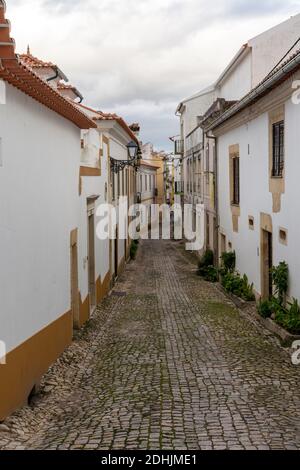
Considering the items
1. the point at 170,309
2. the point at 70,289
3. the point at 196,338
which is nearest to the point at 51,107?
the point at 70,289

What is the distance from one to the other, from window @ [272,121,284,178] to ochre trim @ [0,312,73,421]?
490 centimetres

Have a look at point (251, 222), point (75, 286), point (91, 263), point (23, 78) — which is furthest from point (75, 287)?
point (23, 78)

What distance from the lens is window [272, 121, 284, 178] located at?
11.0 meters

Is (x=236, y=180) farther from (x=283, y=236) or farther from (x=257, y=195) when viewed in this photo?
(x=283, y=236)

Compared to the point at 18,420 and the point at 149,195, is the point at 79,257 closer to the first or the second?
the point at 18,420

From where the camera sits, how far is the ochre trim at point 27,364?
6.51 meters

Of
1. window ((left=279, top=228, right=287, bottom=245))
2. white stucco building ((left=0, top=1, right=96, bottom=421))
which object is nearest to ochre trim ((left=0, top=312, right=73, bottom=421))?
white stucco building ((left=0, top=1, right=96, bottom=421))

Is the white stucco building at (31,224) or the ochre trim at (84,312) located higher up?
the white stucco building at (31,224)

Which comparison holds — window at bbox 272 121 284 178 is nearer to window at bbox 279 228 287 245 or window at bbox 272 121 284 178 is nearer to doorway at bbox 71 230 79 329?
window at bbox 279 228 287 245

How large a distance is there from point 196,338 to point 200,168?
15443 millimetres

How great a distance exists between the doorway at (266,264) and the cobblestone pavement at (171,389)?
0.80 m

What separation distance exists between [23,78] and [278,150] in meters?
6.09

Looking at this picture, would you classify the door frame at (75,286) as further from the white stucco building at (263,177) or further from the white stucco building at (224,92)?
the white stucco building at (224,92)

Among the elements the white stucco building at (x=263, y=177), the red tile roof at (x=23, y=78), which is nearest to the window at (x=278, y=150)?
the white stucco building at (x=263, y=177)
